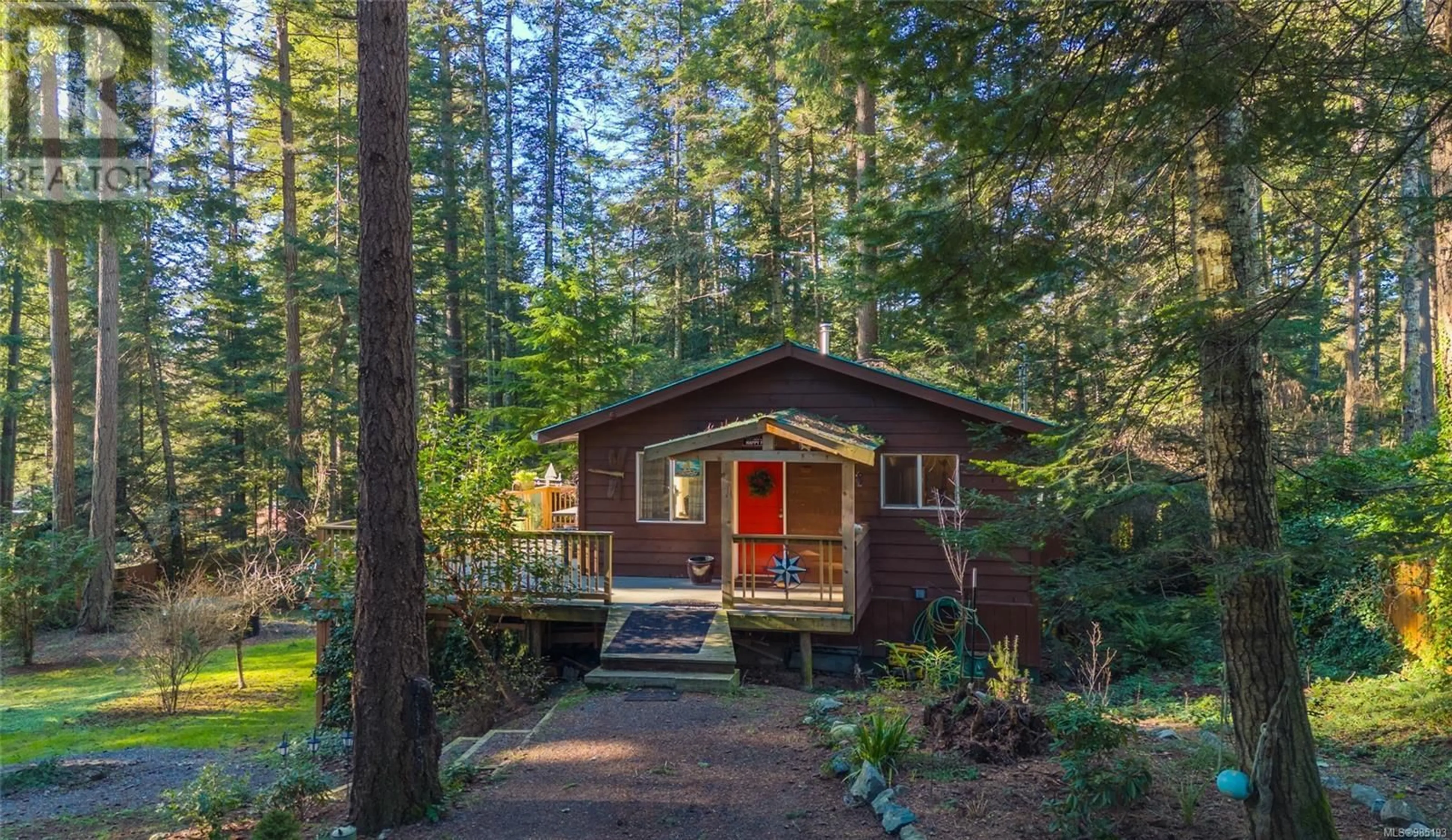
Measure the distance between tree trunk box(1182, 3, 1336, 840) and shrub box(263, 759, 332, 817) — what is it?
5.90 meters

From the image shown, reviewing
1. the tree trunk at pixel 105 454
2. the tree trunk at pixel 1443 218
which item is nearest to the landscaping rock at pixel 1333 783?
the tree trunk at pixel 1443 218

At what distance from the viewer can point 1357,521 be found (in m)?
7.99

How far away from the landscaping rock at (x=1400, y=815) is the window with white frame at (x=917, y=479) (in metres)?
6.34

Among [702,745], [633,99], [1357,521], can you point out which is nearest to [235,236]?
[633,99]

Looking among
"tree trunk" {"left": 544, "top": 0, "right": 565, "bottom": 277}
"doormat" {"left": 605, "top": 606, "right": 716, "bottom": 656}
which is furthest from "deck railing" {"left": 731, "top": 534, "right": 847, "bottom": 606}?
"tree trunk" {"left": 544, "top": 0, "right": 565, "bottom": 277}

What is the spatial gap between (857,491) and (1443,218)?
Result: 8288 mm

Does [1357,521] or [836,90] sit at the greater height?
[836,90]

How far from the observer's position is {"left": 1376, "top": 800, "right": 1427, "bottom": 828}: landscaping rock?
4.20m

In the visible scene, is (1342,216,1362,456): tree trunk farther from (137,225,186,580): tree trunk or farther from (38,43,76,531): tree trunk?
(137,225,186,580): tree trunk

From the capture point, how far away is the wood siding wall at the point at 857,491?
10500 mm

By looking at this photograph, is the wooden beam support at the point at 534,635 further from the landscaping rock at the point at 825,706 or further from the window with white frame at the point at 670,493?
the landscaping rock at the point at 825,706

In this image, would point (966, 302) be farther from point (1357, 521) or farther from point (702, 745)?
point (1357, 521)

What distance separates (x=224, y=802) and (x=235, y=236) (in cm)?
2111

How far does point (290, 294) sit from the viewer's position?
17406mm
